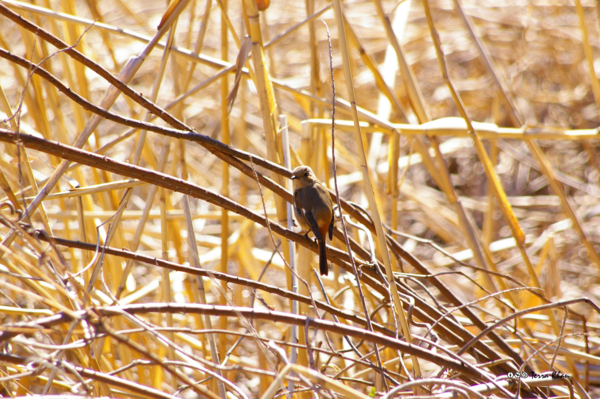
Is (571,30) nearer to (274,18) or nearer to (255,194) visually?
(274,18)

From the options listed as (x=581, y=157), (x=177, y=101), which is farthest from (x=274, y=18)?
(x=177, y=101)

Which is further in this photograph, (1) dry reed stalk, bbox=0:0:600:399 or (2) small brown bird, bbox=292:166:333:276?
(2) small brown bird, bbox=292:166:333:276

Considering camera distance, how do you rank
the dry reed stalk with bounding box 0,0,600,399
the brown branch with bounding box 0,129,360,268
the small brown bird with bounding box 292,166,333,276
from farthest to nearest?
the small brown bird with bounding box 292,166,333,276 → the dry reed stalk with bounding box 0,0,600,399 → the brown branch with bounding box 0,129,360,268

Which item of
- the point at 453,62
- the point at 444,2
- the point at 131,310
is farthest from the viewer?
the point at 444,2

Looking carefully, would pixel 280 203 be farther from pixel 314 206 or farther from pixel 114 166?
pixel 114 166

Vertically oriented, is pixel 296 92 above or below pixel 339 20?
above

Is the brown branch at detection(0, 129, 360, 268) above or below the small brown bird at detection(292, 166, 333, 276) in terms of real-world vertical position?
below

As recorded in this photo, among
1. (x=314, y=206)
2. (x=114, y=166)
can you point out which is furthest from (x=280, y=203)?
(x=114, y=166)

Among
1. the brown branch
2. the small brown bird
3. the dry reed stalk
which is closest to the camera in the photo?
the brown branch

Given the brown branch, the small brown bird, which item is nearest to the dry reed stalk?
the brown branch

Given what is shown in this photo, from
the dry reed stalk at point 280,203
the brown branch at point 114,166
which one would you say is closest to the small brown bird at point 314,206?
the dry reed stalk at point 280,203

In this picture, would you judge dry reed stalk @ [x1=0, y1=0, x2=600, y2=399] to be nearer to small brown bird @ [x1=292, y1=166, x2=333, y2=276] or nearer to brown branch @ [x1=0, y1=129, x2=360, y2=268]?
brown branch @ [x1=0, y1=129, x2=360, y2=268]
